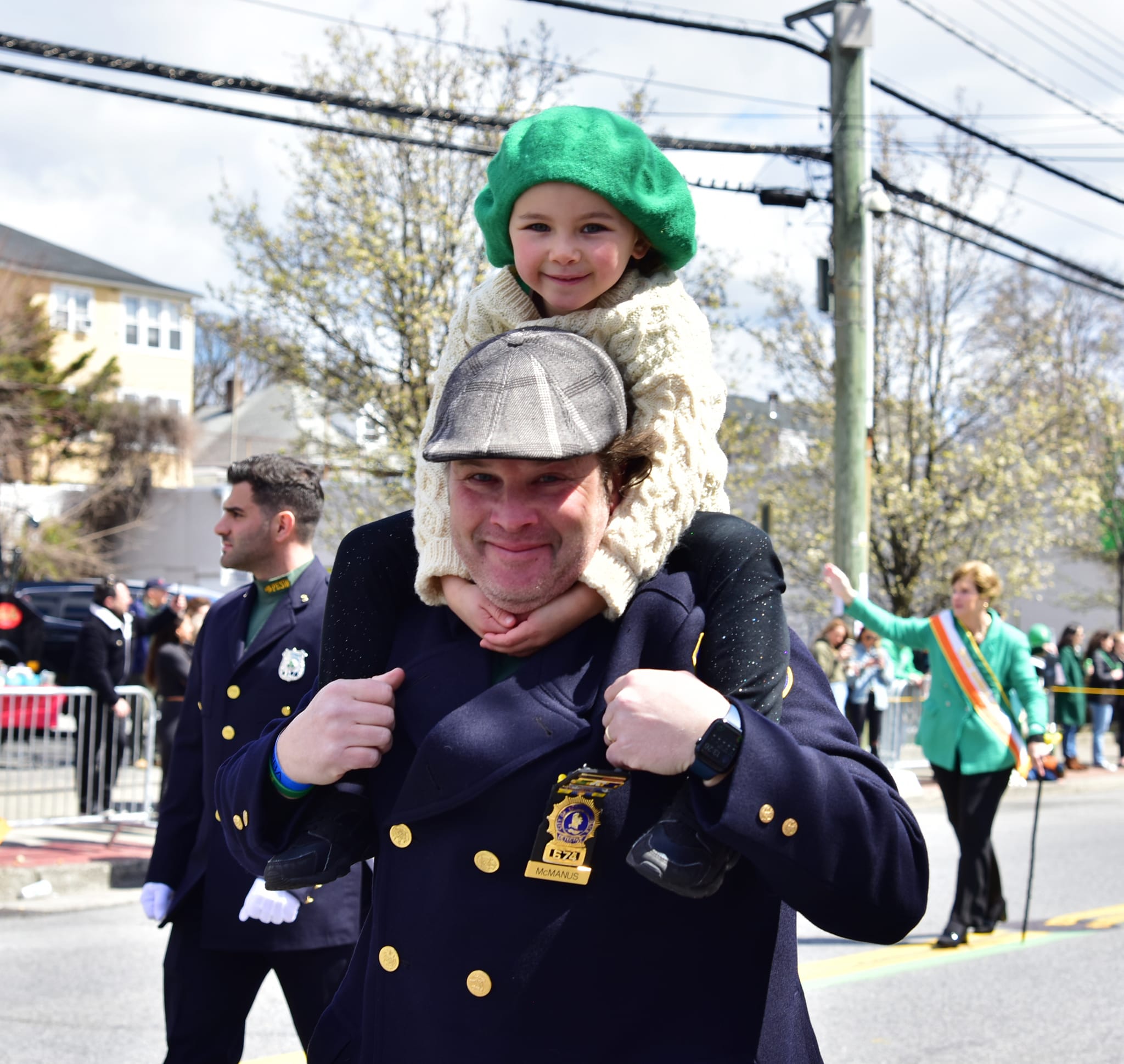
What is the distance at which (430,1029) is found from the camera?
6.16 ft

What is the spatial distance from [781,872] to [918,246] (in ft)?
67.8

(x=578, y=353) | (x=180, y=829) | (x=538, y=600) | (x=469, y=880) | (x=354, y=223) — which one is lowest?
(x=180, y=829)

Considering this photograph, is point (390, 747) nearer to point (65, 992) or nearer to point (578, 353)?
point (578, 353)

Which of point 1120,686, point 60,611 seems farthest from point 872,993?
point 60,611

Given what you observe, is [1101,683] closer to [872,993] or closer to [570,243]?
[872,993]

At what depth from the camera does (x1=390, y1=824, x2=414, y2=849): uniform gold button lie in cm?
193

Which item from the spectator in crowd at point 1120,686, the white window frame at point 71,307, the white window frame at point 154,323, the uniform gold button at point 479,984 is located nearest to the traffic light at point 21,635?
the spectator in crowd at point 1120,686

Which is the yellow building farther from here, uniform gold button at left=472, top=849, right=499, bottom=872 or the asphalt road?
uniform gold button at left=472, top=849, right=499, bottom=872

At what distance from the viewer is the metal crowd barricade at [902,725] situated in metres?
16.1

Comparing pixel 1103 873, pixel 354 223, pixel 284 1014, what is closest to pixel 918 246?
pixel 354 223

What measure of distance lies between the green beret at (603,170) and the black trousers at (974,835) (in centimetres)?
633

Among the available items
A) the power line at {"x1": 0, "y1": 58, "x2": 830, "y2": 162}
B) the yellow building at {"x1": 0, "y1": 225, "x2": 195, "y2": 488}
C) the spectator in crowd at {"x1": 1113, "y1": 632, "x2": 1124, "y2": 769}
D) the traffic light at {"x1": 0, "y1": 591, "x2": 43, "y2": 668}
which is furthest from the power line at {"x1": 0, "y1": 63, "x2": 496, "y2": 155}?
the yellow building at {"x1": 0, "y1": 225, "x2": 195, "y2": 488}

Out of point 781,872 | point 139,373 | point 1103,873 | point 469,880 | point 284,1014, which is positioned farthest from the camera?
point 139,373

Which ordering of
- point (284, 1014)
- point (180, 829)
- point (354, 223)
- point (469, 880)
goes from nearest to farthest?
point (469, 880)
point (180, 829)
point (284, 1014)
point (354, 223)
